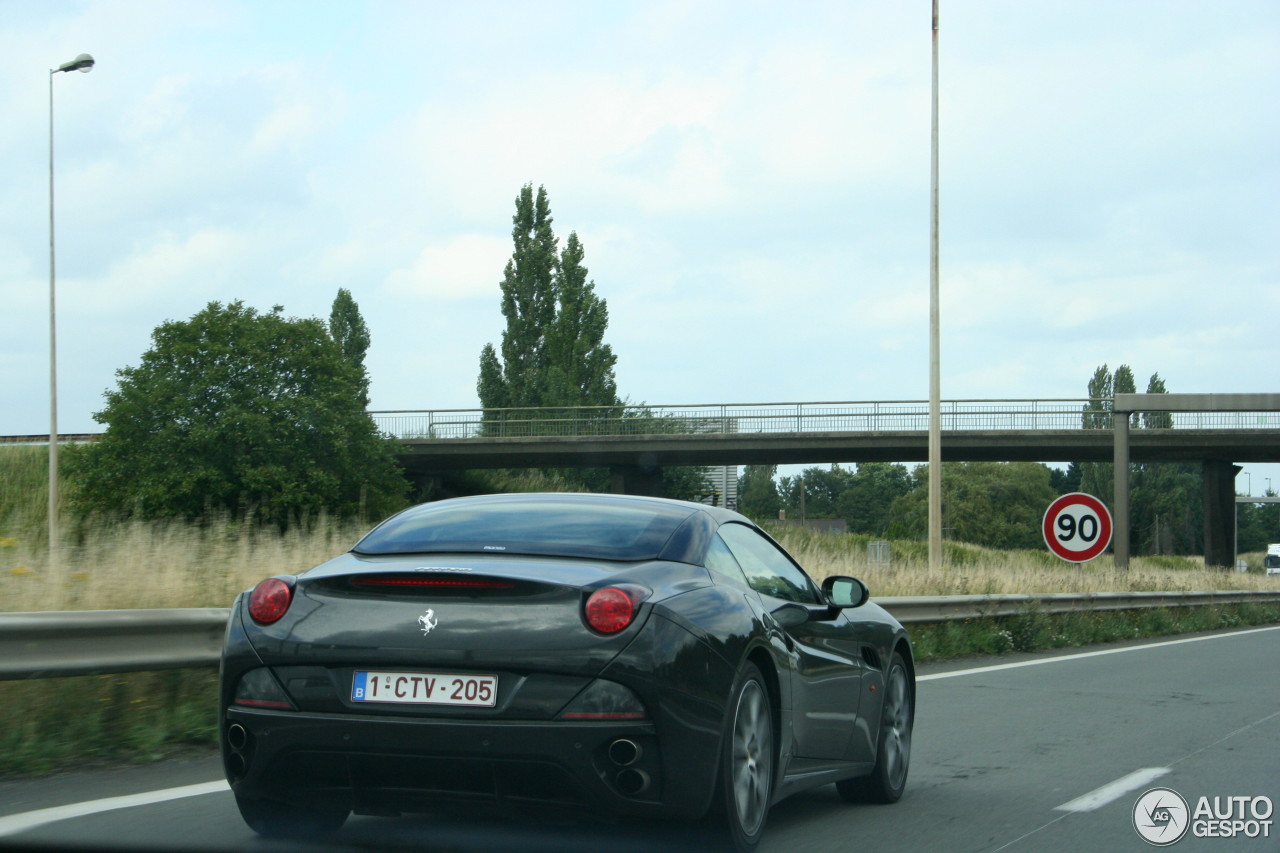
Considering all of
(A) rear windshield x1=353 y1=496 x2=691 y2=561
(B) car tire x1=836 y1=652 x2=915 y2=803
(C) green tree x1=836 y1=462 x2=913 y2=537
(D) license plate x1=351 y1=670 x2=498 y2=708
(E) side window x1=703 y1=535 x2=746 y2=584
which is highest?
(A) rear windshield x1=353 y1=496 x2=691 y2=561

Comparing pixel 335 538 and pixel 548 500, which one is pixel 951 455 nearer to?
pixel 335 538

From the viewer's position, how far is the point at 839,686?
20.1 ft

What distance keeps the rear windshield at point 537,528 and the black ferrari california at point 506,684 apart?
0.05ft

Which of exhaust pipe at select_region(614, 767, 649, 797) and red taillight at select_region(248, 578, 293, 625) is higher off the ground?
red taillight at select_region(248, 578, 293, 625)

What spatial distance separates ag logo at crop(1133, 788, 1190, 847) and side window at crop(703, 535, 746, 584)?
2.03m

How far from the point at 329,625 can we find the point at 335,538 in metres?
10.9

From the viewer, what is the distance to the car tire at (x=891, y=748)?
6.68 meters

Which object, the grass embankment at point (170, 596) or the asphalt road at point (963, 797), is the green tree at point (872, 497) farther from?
the asphalt road at point (963, 797)

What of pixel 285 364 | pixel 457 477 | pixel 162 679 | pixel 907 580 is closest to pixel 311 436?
pixel 285 364

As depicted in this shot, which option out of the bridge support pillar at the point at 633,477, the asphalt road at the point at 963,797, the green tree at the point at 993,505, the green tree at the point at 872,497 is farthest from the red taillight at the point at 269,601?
the green tree at the point at 872,497

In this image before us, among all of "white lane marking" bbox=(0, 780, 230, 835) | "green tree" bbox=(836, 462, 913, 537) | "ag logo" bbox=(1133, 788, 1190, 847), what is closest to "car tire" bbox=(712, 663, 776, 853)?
"ag logo" bbox=(1133, 788, 1190, 847)

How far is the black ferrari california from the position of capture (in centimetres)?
448

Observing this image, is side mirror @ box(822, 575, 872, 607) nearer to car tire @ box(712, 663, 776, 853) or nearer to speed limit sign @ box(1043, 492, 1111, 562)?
car tire @ box(712, 663, 776, 853)

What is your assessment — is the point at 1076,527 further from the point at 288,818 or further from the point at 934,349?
the point at 288,818
